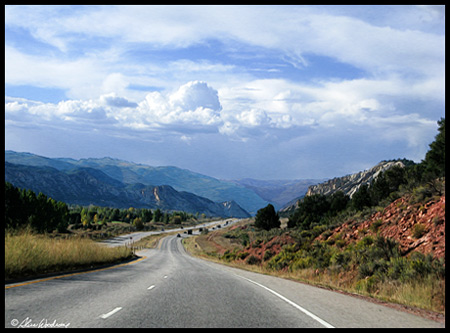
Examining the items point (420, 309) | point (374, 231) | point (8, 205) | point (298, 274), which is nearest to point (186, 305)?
point (420, 309)

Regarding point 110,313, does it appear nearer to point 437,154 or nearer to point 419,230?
point 419,230

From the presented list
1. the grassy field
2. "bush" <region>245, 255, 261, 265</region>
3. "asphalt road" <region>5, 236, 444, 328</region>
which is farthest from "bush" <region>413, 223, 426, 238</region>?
"bush" <region>245, 255, 261, 265</region>

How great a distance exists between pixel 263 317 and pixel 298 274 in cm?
1901

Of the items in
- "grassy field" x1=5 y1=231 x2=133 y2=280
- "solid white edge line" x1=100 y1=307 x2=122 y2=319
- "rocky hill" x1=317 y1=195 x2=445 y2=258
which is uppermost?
"rocky hill" x1=317 y1=195 x2=445 y2=258

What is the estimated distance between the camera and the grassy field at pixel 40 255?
14.9 metres

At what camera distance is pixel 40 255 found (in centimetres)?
1692

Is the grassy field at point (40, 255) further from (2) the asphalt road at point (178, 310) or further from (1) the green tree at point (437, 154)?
(1) the green tree at point (437, 154)

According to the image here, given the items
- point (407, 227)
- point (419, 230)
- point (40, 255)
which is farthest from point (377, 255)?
point (40, 255)

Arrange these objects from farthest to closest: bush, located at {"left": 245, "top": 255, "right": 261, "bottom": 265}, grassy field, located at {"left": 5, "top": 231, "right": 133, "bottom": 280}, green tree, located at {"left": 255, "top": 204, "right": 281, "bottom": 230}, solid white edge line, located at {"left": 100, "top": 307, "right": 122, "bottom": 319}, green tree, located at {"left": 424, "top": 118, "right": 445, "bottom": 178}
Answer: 1. green tree, located at {"left": 255, "top": 204, "right": 281, "bottom": 230}
2. green tree, located at {"left": 424, "top": 118, "right": 445, "bottom": 178}
3. bush, located at {"left": 245, "top": 255, "right": 261, "bottom": 265}
4. grassy field, located at {"left": 5, "top": 231, "right": 133, "bottom": 280}
5. solid white edge line, located at {"left": 100, "top": 307, "right": 122, "bottom": 319}

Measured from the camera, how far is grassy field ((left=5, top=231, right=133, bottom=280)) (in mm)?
14859

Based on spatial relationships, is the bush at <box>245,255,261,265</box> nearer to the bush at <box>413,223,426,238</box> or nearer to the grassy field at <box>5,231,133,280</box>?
the grassy field at <box>5,231,133,280</box>

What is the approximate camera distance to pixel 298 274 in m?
27.0

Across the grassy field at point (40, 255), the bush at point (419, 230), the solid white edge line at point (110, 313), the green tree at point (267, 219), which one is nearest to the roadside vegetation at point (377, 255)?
the bush at point (419, 230)
